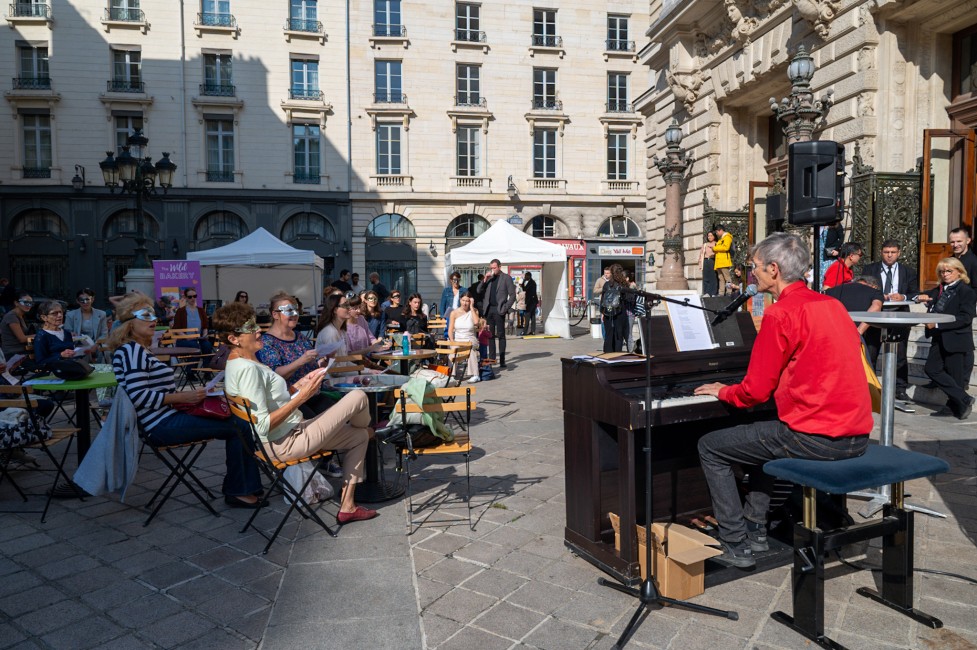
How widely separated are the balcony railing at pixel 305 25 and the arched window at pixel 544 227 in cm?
1211

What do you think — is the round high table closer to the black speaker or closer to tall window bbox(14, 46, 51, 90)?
the black speaker

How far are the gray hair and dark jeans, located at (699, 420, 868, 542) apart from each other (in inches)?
28.5

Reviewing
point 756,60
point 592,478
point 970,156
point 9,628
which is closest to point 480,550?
point 592,478

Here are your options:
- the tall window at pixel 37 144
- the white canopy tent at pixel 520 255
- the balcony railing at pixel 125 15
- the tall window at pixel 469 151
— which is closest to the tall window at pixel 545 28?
the tall window at pixel 469 151

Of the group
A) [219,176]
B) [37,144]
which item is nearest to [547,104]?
[219,176]

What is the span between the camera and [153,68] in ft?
88.6

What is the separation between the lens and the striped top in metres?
4.52

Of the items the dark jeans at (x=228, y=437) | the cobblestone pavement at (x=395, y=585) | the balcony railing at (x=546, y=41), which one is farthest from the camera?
the balcony railing at (x=546, y=41)

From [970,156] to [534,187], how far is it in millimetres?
Result: 21351

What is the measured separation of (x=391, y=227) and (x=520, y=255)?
15.0m

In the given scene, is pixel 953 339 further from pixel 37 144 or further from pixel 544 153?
pixel 37 144

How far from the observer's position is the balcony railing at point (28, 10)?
86.3 feet

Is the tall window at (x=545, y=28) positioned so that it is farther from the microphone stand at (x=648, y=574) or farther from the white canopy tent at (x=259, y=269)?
the microphone stand at (x=648, y=574)

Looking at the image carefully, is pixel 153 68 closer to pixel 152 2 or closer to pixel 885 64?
pixel 152 2
